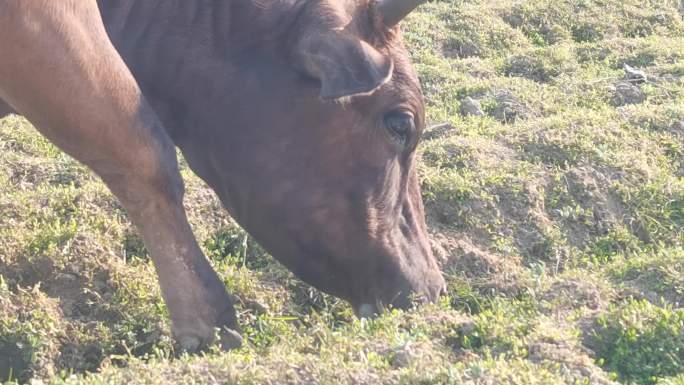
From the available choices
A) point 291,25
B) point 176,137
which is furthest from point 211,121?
point 291,25

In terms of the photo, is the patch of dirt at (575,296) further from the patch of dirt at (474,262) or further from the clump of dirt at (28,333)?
the clump of dirt at (28,333)

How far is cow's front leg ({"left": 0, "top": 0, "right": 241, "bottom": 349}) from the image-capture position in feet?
12.0

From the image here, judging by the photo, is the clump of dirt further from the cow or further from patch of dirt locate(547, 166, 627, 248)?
patch of dirt locate(547, 166, 627, 248)

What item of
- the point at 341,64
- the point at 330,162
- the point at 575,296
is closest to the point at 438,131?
the point at 330,162

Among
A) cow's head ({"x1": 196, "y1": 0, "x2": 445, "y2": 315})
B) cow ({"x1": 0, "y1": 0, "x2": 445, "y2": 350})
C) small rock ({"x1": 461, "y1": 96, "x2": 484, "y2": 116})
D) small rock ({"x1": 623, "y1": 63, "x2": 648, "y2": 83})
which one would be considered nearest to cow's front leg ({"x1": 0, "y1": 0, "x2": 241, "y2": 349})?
cow ({"x1": 0, "y1": 0, "x2": 445, "y2": 350})

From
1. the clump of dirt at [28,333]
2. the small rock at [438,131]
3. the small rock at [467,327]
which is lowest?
the small rock at [438,131]

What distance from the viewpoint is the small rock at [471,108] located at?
796cm

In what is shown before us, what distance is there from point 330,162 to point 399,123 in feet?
1.12

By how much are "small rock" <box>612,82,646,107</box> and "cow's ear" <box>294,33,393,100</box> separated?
437cm

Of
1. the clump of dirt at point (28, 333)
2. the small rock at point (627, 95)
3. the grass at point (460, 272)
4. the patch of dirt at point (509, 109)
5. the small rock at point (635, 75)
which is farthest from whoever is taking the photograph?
the small rock at point (635, 75)

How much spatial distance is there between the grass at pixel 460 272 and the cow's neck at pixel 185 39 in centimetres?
82

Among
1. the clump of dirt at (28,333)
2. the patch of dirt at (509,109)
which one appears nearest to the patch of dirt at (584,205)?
the patch of dirt at (509,109)

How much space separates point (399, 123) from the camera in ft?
15.0

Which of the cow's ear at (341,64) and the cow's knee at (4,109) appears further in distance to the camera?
the cow's knee at (4,109)
